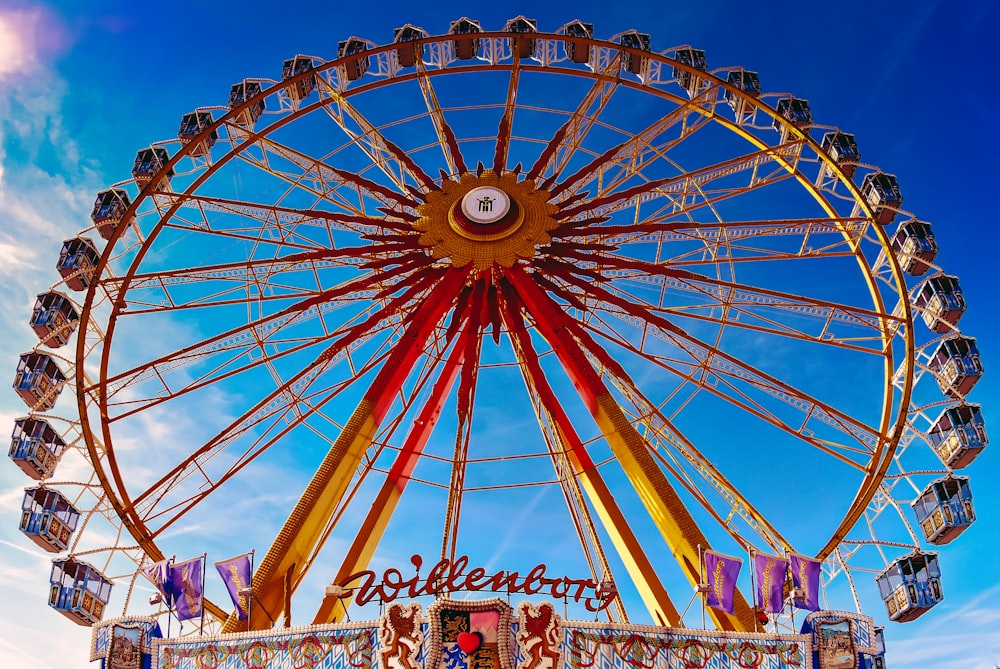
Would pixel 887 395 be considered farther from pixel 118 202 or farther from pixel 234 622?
pixel 118 202

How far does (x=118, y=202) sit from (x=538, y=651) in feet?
50.4

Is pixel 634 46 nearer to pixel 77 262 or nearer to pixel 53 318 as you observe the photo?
pixel 77 262

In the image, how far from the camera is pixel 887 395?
22.6 metres

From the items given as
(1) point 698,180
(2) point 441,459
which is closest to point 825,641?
(2) point 441,459

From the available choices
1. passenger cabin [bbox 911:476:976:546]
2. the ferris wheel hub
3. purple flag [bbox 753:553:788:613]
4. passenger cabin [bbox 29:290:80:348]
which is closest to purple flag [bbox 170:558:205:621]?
passenger cabin [bbox 29:290:80:348]

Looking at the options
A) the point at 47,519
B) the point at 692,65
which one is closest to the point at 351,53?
the point at 692,65

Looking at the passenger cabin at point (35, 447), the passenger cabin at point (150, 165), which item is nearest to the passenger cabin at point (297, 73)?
the passenger cabin at point (150, 165)

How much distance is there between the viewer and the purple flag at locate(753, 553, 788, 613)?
1808cm

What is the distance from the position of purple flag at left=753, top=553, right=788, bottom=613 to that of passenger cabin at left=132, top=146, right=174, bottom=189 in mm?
16374

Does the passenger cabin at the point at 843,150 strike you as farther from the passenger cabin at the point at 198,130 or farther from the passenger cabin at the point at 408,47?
the passenger cabin at the point at 198,130

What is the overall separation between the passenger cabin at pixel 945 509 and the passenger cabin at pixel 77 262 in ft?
65.7

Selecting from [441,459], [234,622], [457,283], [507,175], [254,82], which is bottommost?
[234,622]

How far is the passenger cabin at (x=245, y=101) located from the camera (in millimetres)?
24078

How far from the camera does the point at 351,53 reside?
79.0 ft
